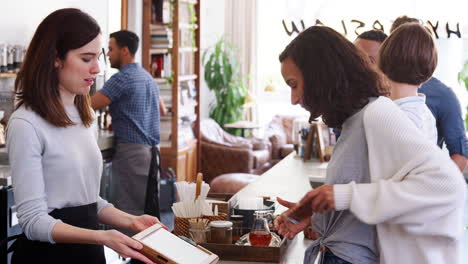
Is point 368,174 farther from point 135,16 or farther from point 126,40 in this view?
point 135,16

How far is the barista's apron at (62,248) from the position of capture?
208 cm

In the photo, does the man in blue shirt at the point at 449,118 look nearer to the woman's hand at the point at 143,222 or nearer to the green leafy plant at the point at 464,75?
the woman's hand at the point at 143,222

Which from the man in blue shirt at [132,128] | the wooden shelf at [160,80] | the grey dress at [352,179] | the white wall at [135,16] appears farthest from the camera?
the white wall at [135,16]

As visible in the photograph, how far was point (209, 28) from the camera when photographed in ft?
36.5

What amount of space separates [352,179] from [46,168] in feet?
3.01

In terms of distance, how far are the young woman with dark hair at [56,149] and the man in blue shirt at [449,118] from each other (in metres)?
1.77

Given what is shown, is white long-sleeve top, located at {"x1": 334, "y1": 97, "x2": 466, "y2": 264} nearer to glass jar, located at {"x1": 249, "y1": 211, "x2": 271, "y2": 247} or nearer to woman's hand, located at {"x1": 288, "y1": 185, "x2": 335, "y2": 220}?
woman's hand, located at {"x1": 288, "y1": 185, "x2": 335, "y2": 220}

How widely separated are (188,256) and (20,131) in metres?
0.63

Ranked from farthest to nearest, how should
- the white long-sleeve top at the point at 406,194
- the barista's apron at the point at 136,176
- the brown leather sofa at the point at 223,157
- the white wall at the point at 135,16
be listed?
the brown leather sofa at the point at 223,157, the white wall at the point at 135,16, the barista's apron at the point at 136,176, the white long-sleeve top at the point at 406,194

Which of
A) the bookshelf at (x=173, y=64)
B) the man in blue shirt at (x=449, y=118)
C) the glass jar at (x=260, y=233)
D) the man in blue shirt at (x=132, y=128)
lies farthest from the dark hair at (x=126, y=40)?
the glass jar at (x=260, y=233)

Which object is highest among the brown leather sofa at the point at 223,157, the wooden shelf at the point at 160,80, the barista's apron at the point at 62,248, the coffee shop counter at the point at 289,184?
the wooden shelf at the point at 160,80

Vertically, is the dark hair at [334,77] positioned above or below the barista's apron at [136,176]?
above

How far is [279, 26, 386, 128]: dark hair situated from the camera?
1765 mm

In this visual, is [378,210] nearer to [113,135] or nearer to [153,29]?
[113,135]
